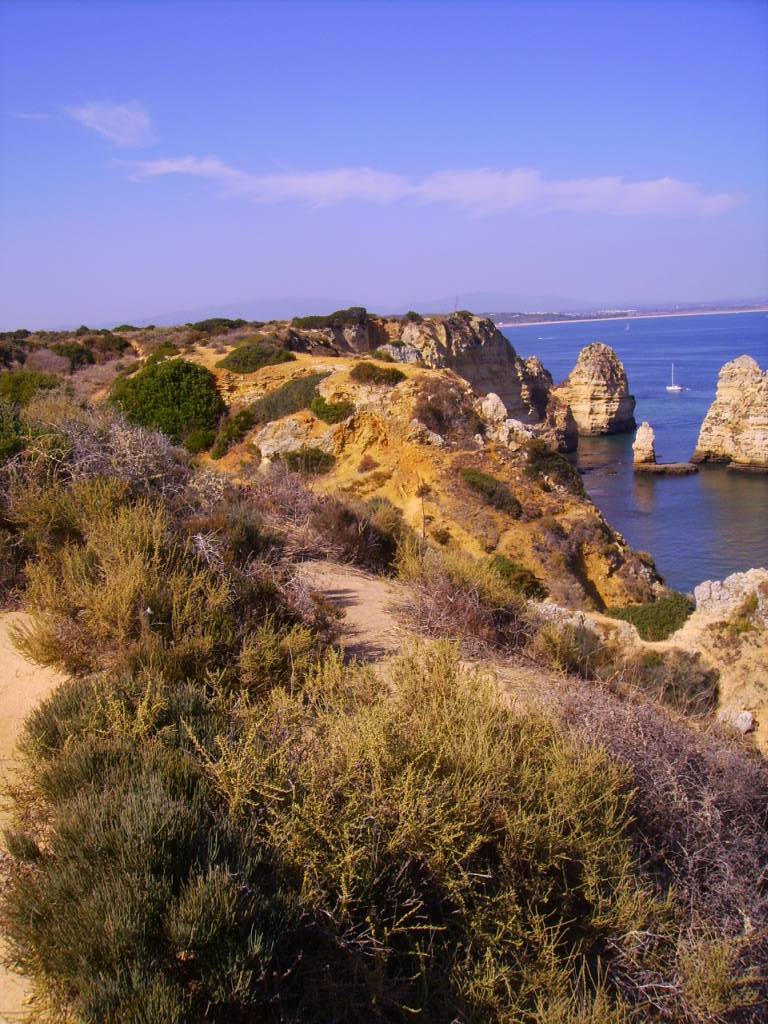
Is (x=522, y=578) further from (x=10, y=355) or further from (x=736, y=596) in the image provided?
(x=10, y=355)

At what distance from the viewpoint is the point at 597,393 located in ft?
210

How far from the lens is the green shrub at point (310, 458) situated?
20.1 m

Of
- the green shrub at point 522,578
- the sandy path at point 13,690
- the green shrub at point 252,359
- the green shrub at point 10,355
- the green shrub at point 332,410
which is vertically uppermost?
the green shrub at point 10,355

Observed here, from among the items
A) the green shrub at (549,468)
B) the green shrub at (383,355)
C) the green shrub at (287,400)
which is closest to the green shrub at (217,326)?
the green shrub at (383,355)

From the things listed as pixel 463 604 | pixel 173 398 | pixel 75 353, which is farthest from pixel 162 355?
pixel 463 604

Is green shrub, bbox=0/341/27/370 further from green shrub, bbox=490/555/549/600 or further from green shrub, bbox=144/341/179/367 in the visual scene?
green shrub, bbox=490/555/549/600

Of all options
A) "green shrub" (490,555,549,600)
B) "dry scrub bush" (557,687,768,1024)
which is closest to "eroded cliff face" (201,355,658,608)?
"green shrub" (490,555,549,600)

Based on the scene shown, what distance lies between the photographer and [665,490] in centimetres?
4638

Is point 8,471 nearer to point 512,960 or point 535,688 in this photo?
point 535,688

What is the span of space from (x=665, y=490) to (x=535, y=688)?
4412 centimetres

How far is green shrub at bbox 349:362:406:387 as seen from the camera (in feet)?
73.8

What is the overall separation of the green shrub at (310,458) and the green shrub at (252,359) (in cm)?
704

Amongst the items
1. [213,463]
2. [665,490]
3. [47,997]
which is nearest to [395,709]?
[47,997]

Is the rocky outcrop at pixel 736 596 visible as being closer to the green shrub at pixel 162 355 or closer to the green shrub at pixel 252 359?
the green shrub at pixel 252 359
